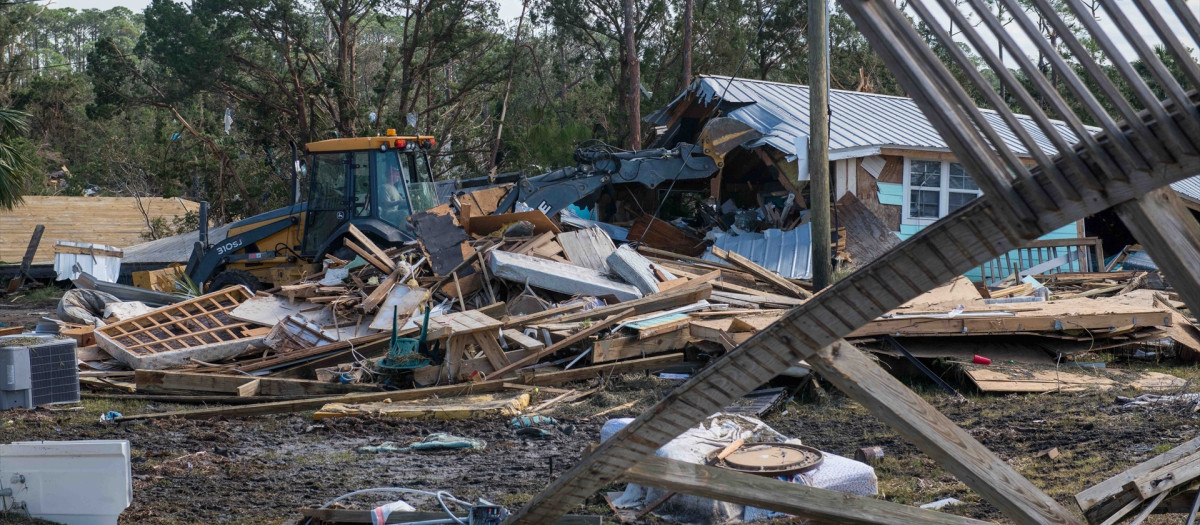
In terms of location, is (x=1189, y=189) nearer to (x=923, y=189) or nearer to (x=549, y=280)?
(x=923, y=189)

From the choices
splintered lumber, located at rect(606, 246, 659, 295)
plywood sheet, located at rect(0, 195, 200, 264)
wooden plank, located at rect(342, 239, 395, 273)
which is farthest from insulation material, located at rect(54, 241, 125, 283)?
splintered lumber, located at rect(606, 246, 659, 295)

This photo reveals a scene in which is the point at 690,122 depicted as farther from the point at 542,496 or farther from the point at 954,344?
the point at 542,496

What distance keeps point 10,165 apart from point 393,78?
1366 centimetres

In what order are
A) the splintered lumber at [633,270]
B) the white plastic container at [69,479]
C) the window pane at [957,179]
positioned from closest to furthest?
1. the white plastic container at [69,479]
2. the splintered lumber at [633,270]
3. the window pane at [957,179]

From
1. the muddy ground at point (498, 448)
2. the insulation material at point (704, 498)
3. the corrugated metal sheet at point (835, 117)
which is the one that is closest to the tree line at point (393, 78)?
the corrugated metal sheet at point (835, 117)

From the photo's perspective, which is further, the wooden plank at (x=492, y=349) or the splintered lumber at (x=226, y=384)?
the wooden plank at (x=492, y=349)

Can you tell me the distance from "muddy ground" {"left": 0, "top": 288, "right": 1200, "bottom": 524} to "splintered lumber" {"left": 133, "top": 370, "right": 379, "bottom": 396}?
57 centimetres

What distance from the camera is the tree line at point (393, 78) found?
26.1m

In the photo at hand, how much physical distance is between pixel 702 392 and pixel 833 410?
6.06 meters

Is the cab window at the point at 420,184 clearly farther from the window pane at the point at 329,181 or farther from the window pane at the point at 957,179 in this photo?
the window pane at the point at 957,179

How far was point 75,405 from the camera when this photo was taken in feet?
32.6

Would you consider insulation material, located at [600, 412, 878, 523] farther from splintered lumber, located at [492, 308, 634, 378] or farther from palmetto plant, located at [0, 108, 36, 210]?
palmetto plant, located at [0, 108, 36, 210]

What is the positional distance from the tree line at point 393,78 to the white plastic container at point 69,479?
18.0 meters

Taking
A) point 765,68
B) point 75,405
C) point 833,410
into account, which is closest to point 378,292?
point 75,405
